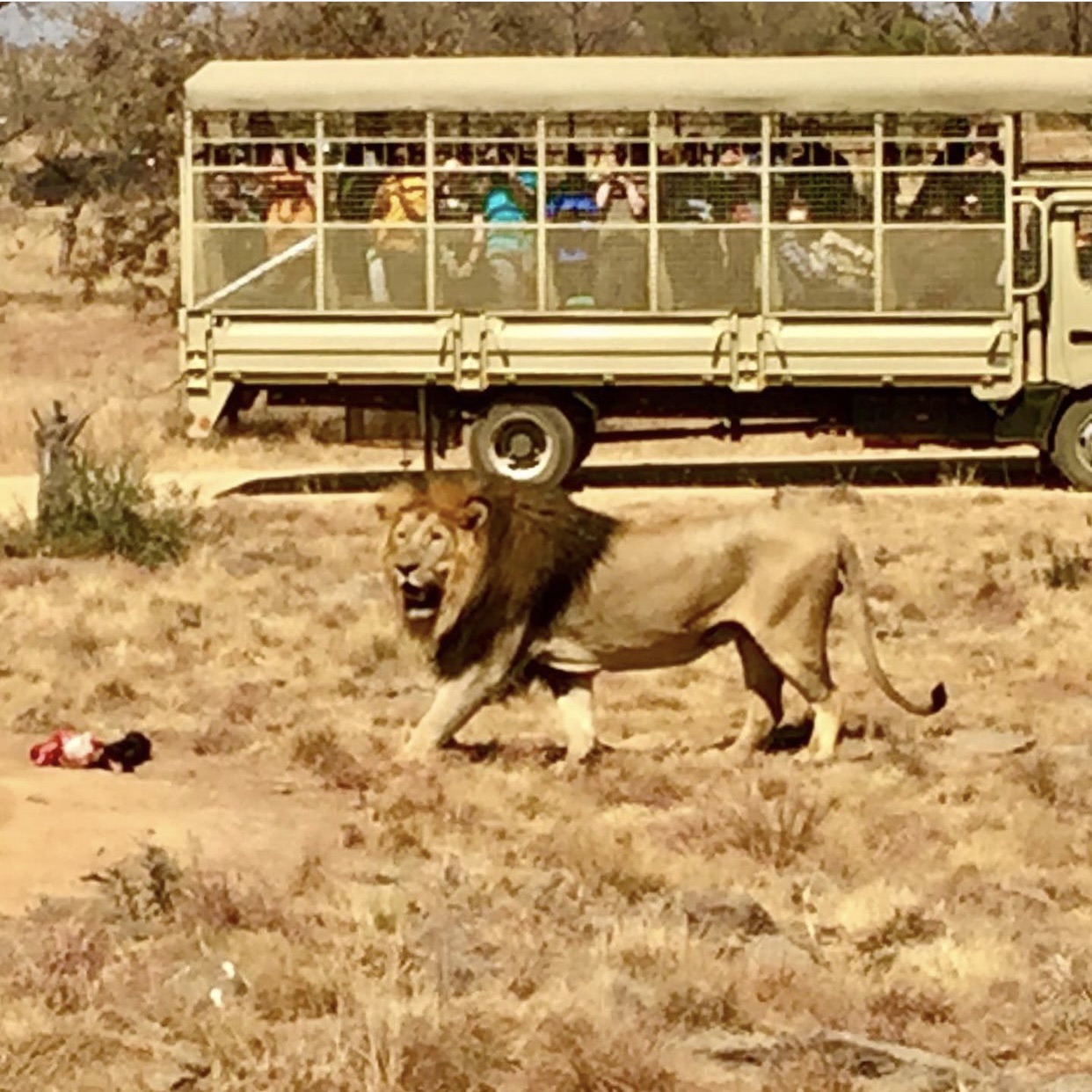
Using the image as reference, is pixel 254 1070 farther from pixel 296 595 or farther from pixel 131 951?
pixel 296 595

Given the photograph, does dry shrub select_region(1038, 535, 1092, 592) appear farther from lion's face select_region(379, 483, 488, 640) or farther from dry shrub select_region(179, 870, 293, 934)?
dry shrub select_region(179, 870, 293, 934)

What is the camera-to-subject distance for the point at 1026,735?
11359mm

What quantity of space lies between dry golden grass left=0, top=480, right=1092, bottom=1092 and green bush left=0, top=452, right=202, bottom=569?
2.41 m

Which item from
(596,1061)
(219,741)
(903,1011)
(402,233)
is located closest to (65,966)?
(596,1061)

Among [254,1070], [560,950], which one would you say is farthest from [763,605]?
[254,1070]

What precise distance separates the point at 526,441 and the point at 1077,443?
382cm

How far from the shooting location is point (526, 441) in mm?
20625

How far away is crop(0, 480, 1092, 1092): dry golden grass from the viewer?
21.6 ft

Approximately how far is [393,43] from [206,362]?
48.1 ft

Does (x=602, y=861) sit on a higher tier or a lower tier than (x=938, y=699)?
lower

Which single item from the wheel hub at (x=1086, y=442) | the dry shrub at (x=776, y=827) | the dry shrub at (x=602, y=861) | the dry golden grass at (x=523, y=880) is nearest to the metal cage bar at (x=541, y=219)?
the wheel hub at (x=1086, y=442)

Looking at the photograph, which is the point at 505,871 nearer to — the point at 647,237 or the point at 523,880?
the point at 523,880

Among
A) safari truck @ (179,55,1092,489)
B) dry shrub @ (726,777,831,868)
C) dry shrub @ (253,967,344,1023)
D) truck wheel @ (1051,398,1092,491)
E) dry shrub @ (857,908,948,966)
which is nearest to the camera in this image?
dry shrub @ (253,967,344,1023)

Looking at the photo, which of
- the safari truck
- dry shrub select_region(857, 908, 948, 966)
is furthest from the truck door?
dry shrub select_region(857, 908, 948, 966)
